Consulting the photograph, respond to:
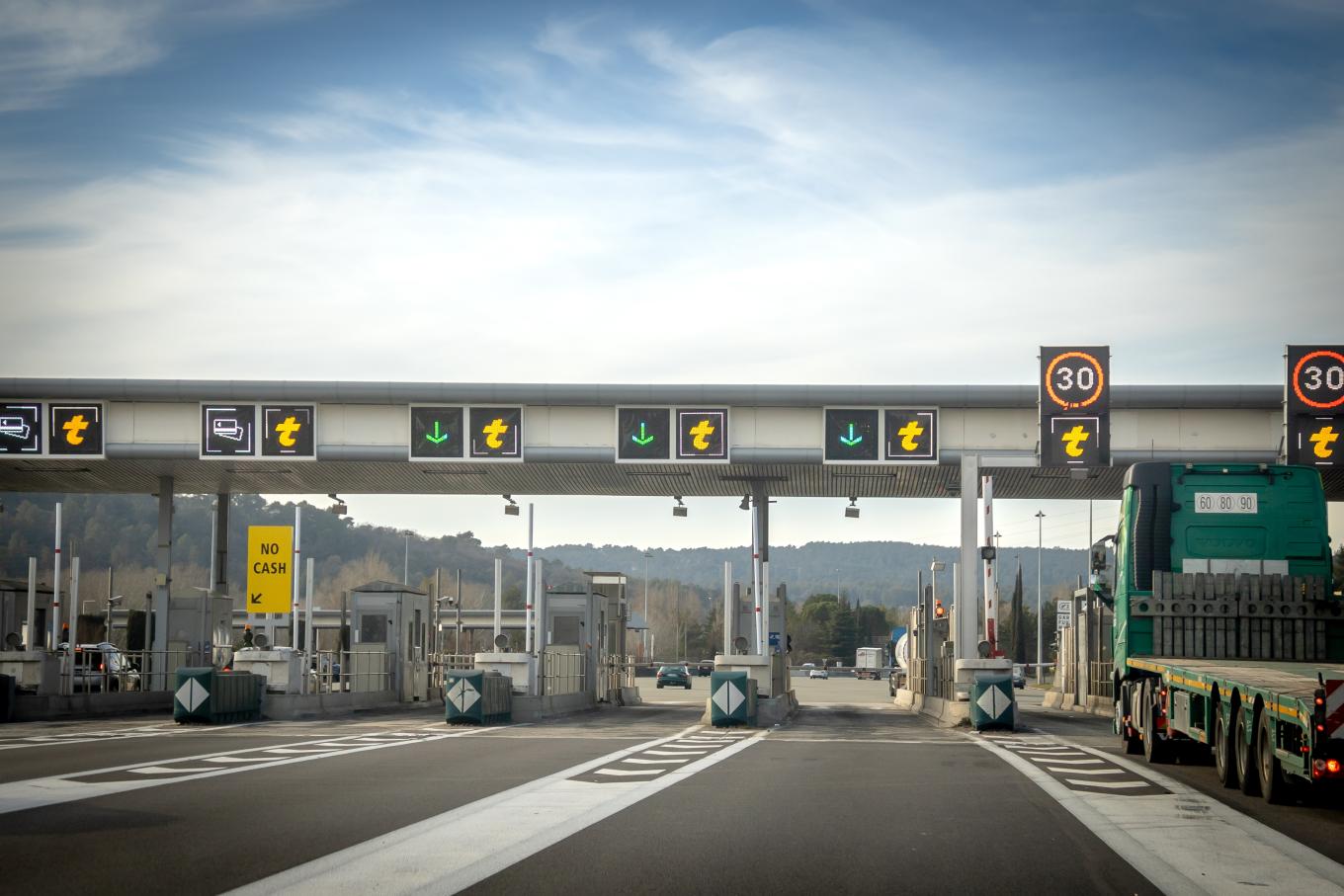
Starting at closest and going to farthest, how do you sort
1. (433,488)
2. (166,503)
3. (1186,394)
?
(1186,394)
(166,503)
(433,488)

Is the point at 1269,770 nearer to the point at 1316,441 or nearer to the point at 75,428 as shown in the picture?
the point at 1316,441

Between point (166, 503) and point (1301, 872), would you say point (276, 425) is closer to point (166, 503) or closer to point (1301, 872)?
point (166, 503)

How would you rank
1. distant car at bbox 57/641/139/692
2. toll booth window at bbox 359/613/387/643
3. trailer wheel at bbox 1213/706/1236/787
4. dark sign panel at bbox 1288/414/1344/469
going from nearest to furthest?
trailer wheel at bbox 1213/706/1236/787
dark sign panel at bbox 1288/414/1344/469
distant car at bbox 57/641/139/692
toll booth window at bbox 359/613/387/643

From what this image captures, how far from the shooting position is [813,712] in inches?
1519

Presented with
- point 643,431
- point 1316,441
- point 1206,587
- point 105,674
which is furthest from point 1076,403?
point 105,674

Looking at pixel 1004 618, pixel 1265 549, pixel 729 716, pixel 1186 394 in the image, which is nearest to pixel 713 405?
pixel 729 716

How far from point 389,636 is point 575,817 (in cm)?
2826

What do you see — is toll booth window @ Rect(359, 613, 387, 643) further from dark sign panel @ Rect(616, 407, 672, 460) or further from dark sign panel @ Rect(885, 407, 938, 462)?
dark sign panel @ Rect(885, 407, 938, 462)

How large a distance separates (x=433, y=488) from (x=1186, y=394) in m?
19.3

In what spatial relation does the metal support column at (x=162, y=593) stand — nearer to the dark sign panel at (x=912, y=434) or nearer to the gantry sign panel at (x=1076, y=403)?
the dark sign panel at (x=912, y=434)

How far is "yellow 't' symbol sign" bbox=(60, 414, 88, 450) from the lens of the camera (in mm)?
33531

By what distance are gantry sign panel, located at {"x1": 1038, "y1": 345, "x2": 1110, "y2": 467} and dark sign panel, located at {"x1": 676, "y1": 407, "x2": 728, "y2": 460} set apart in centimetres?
714

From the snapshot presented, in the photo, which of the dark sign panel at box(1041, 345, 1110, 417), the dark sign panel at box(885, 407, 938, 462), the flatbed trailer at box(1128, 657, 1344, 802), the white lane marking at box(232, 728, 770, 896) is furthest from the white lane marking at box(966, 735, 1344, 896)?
the dark sign panel at box(885, 407, 938, 462)

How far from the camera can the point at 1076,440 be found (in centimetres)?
2864
